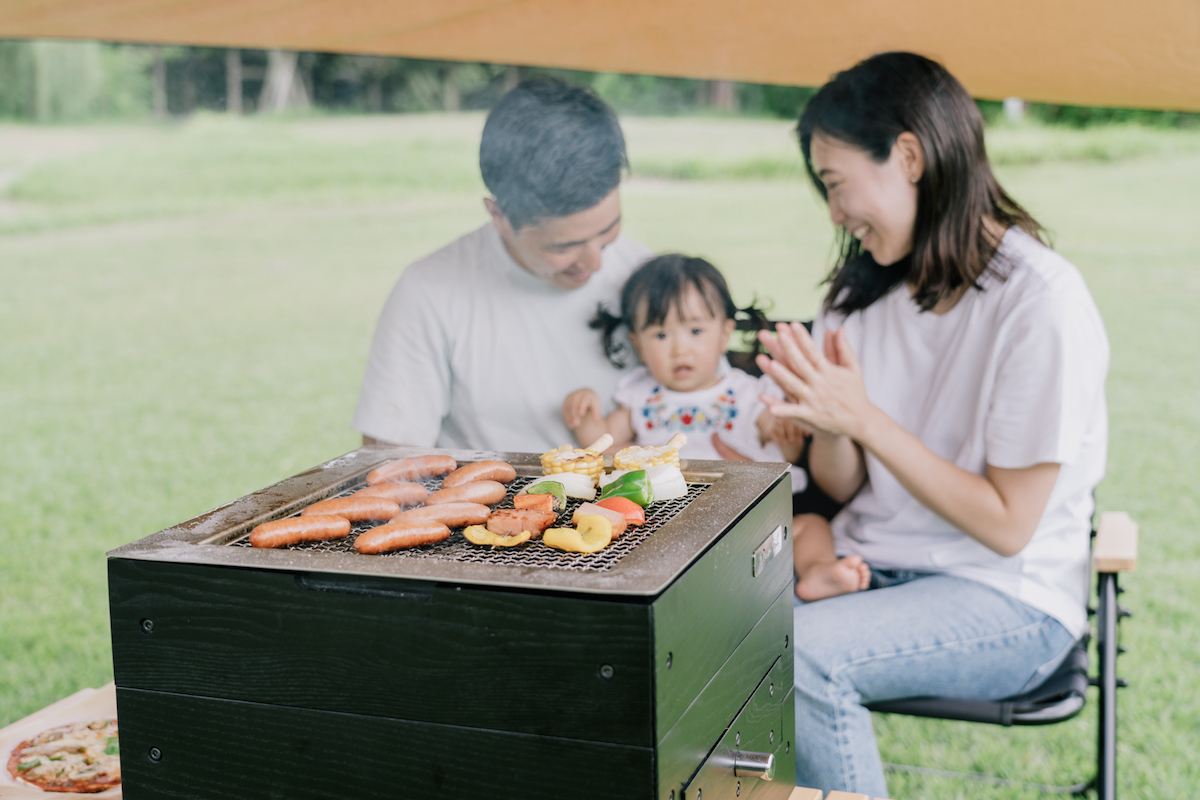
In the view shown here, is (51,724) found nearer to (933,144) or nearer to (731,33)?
(933,144)

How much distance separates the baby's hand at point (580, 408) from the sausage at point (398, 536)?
1061mm

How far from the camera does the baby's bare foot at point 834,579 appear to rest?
1973 millimetres

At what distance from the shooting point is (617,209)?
2.08 meters

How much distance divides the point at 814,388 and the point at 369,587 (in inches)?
34.1

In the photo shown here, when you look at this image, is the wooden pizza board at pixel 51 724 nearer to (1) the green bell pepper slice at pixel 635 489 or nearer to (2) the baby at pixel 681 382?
(1) the green bell pepper slice at pixel 635 489

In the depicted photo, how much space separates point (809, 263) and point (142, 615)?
10.7 m

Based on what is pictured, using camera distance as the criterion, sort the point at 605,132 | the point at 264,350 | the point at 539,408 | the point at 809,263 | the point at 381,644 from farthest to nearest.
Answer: the point at 809,263
the point at 264,350
the point at 539,408
the point at 605,132
the point at 381,644

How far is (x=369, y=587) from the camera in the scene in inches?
43.0

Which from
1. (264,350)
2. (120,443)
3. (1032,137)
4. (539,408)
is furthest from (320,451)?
(1032,137)

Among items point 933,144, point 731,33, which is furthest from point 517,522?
point 731,33

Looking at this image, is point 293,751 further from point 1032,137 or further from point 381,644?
point 1032,137

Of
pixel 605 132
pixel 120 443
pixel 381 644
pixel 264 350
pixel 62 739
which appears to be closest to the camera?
pixel 381 644

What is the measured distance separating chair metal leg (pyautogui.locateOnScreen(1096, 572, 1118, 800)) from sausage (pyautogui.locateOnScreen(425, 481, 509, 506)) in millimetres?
1288

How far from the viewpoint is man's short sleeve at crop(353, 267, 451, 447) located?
2.17 meters
